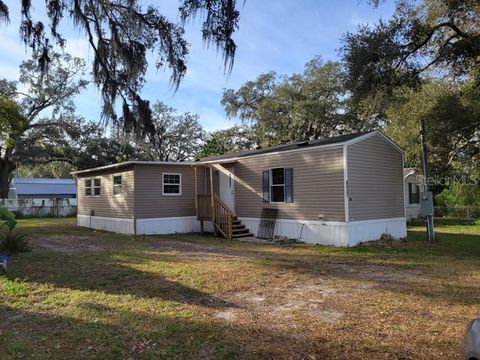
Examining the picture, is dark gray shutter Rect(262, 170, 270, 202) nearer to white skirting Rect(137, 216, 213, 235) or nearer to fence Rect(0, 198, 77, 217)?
white skirting Rect(137, 216, 213, 235)

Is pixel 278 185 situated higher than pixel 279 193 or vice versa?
pixel 278 185

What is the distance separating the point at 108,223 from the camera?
18219 mm

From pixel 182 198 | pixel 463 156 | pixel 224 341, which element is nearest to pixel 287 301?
pixel 224 341

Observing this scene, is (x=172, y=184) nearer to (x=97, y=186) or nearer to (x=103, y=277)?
(x=97, y=186)

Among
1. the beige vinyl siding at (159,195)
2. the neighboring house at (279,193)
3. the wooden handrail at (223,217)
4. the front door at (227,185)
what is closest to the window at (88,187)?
the neighboring house at (279,193)

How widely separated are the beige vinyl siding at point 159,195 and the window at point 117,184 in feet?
5.10

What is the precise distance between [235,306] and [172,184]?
1155cm

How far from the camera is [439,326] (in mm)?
4738

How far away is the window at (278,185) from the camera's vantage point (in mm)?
13922

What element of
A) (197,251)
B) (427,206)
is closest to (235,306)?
(197,251)

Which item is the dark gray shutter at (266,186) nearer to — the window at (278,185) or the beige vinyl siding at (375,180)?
the window at (278,185)

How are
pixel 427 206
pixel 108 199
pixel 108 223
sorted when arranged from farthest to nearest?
pixel 108 199 → pixel 108 223 → pixel 427 206

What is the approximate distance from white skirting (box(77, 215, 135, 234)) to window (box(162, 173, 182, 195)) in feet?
5.86

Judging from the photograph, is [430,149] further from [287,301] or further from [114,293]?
[114,293]
